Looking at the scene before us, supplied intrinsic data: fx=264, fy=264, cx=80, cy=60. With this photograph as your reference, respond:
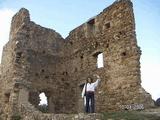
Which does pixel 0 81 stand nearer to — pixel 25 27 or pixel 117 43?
pixel 25 27

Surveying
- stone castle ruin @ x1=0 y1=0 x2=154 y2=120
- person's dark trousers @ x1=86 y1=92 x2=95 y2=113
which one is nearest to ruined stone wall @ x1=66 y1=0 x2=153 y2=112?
stone castle ruin @ x1=0 y1=0 x2=154 y2=120

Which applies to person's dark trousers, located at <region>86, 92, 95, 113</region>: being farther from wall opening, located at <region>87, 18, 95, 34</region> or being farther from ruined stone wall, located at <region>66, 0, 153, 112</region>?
wall opening, located at <region>87, 18, 95, 34</region>

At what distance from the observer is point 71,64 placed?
1791 cm

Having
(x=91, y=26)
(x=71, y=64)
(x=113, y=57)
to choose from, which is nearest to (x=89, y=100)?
(x=113, y=57)

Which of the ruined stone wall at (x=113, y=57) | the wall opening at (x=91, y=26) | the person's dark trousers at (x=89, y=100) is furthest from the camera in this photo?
the wall opening at (x=91, y=26)

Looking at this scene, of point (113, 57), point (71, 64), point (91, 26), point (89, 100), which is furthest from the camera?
point (71, 64)

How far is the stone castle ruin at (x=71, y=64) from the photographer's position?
1360 centimetres

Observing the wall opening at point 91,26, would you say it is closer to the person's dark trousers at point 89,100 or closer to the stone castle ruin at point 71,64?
the stone castle ruin at point 71,64

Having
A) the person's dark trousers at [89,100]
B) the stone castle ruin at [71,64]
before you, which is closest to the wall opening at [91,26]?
the stone castle ruin at [71,64]

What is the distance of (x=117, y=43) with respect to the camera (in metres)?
14.8

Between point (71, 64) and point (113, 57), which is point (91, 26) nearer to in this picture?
point (71, 64)

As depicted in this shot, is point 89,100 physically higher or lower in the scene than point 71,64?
lower

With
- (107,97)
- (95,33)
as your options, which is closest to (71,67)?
(95,33)

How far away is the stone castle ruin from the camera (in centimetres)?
1360
